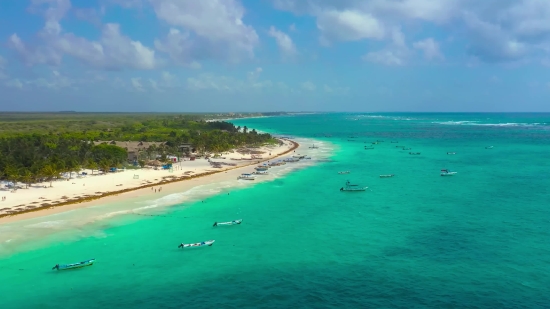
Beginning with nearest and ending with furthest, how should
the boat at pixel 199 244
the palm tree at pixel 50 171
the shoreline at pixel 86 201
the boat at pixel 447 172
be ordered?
the boat at pixel 199 244 → the shoreline at pixel 86 201 → the palm tree at pixel 50 171 → the boat at pixel 447 172

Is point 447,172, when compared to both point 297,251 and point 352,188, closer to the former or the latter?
point 352,188

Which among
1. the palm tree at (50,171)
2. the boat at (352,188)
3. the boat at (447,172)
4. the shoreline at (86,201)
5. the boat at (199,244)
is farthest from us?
the boat at (447,172)

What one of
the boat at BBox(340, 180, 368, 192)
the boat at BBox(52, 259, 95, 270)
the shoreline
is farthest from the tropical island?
the boat at BBox(340, 180, 368, 192)

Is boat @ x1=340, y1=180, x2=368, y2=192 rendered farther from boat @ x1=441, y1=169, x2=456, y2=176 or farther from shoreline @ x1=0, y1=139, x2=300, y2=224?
shoreline @ x1=0, y1=139, x2=300, y2=224

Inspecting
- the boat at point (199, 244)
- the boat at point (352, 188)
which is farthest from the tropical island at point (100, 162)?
the boat at point (352, 188)

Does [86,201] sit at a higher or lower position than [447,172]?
lower

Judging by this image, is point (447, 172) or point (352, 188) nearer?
point (352, 188)

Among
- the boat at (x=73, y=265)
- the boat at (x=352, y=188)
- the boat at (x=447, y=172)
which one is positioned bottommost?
the boat at (x=73, y=265)

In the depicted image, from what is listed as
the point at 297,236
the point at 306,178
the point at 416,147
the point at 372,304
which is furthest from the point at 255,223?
the point at 416,147

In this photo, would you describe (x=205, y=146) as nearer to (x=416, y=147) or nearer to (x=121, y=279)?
(x=416, y=147)

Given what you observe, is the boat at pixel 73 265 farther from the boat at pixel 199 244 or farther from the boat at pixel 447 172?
the boat at pixel 447 172

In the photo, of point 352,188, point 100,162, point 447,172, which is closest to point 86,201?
point 100,162
